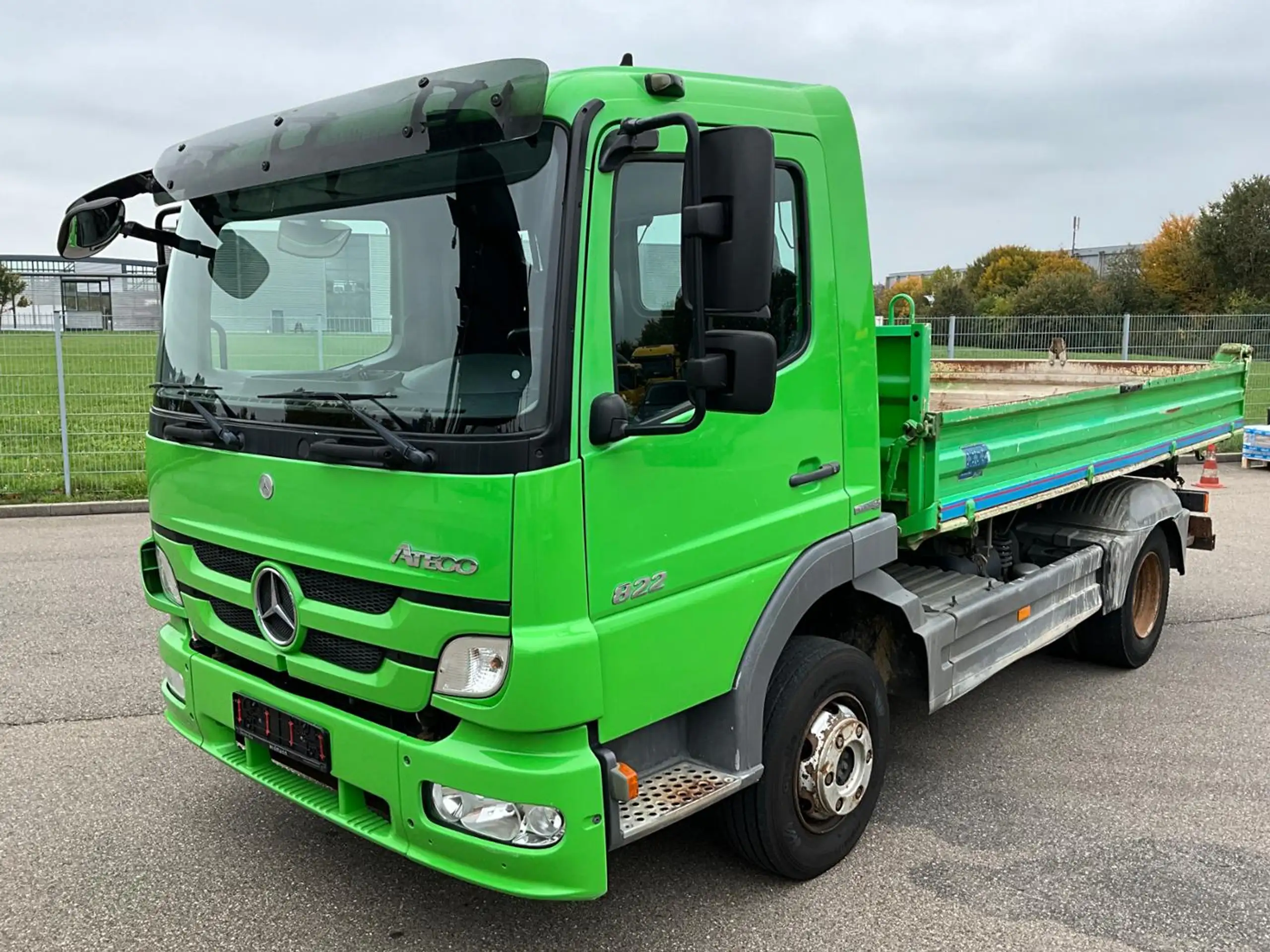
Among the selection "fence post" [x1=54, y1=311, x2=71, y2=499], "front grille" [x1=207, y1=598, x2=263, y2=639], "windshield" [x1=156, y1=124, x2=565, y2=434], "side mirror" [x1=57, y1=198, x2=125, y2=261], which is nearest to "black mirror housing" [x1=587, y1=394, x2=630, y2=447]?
"windshield" [x1=156, y1=124, x2=565, y2=434]

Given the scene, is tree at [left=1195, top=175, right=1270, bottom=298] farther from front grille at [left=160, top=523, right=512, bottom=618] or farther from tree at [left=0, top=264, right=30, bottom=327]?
front grille at [left=160, top=523, right=512, bottom=618]

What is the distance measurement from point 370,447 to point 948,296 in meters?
40.7

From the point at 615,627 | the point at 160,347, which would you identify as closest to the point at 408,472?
the point at 615,627

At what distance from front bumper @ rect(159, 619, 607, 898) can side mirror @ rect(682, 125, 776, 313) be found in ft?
3.92

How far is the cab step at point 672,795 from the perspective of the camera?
2.82m

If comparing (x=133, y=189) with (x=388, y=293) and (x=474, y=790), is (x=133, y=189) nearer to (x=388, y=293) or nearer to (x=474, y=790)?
(x=388, y=293)

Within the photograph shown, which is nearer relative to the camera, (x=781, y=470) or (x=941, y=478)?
(x=781, y=470)

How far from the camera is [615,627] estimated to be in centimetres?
275

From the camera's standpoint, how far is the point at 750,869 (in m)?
3.62

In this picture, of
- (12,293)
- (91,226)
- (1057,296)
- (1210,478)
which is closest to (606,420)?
(91,226)

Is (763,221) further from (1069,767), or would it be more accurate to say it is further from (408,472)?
(1069,767)

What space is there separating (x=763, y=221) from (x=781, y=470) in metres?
0.98

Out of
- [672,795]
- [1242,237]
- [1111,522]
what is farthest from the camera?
[1242,237]

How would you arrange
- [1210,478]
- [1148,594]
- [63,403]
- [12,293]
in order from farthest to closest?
[12,293], [1210,478], [63,403], [1148,594]
